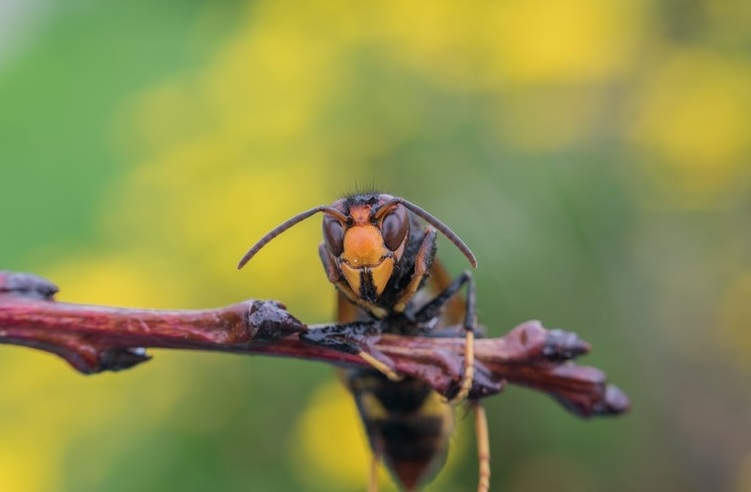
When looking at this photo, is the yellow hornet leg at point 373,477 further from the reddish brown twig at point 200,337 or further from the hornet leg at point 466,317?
the reddish brown twig at point 200,337

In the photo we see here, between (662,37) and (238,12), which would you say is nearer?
(662,37)

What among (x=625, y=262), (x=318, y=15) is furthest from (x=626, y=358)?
(x=318, y=15)

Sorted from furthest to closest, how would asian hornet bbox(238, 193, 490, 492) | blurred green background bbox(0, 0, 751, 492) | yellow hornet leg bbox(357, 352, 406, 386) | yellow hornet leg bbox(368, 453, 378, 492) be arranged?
blurred green background bbox(0, 0, 751, 492), yellow hornet leg bbox(368, 453, 378, 492), asian hornet bbox(238, 193, 490, 492), yellow hornet leg bbox(357, 352, 406, 386)

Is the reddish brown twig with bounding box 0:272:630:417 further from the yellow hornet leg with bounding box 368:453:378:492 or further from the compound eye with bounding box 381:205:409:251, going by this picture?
the yellow hornet leg with bounding box 368:453:378:492

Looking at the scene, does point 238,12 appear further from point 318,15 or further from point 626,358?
point 626,358

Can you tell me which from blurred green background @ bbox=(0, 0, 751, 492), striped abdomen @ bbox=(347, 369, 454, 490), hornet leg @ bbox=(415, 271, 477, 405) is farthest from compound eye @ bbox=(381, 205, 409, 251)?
blurred green background @ bbox=(0, 0, 751, 492)

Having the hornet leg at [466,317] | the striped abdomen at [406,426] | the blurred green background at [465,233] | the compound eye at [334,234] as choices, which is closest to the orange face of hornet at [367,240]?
the compound eye at [334,234]

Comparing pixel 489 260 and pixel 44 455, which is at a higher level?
pixel 489 260
